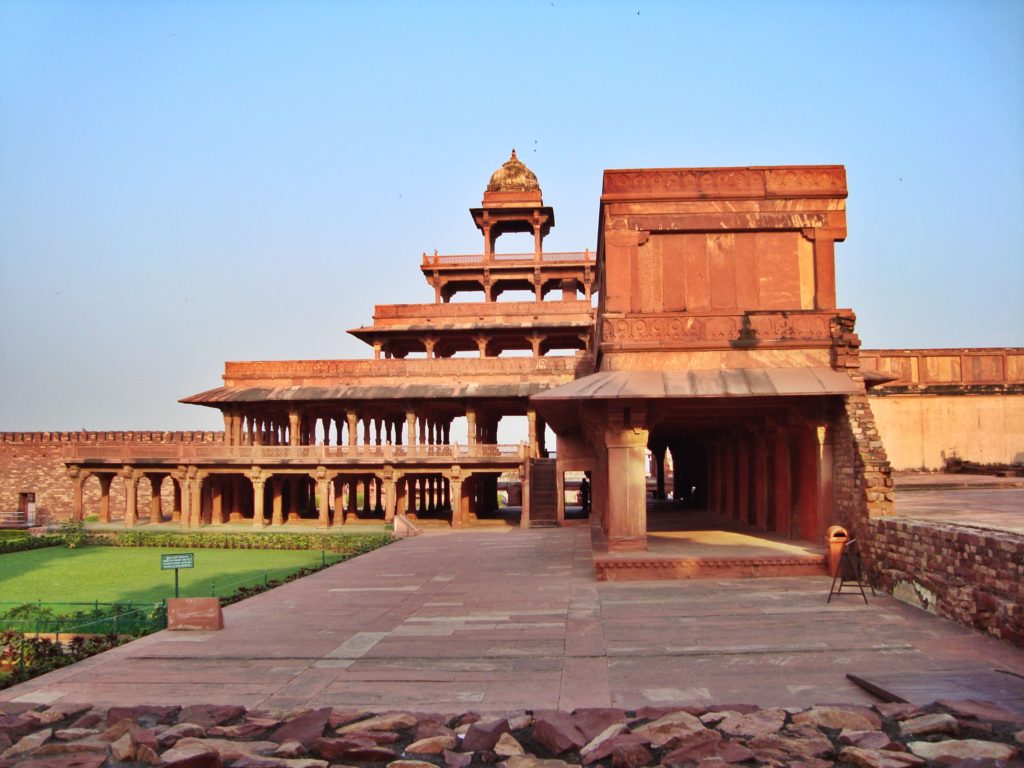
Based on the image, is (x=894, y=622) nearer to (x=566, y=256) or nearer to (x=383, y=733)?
(x=383, y=733)

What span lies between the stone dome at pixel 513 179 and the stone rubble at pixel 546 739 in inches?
1650

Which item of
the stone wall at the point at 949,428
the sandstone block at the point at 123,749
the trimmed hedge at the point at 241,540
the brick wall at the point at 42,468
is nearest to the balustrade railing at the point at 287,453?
the trimmed hedge at the point at 241,540

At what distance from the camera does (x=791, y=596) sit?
12125 mm

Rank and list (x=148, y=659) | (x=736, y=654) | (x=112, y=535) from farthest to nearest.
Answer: (x=112, y=535) → (x=148, y=659) → (x=736, y=654)

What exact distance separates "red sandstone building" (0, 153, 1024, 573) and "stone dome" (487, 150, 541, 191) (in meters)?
0.17

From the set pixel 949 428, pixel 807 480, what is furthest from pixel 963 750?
pixel 949 428

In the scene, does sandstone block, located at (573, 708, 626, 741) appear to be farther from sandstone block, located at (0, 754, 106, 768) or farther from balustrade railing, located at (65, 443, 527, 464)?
balustrade railing, located at (65, 443, 527, 464)

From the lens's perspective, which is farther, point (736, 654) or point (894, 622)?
point (894, 622)

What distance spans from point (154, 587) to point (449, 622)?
12.8m

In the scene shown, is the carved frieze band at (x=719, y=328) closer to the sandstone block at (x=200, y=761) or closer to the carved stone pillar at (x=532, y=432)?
the sandstone block at (x=200, y=761)

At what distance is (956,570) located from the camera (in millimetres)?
9922

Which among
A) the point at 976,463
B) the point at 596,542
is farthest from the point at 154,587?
the point at 976,463

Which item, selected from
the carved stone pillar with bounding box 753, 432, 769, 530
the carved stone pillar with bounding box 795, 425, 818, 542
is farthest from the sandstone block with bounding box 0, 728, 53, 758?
the carved stone pillar with bounding box 753, 432, 769, 530

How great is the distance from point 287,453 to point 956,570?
95.2ft
